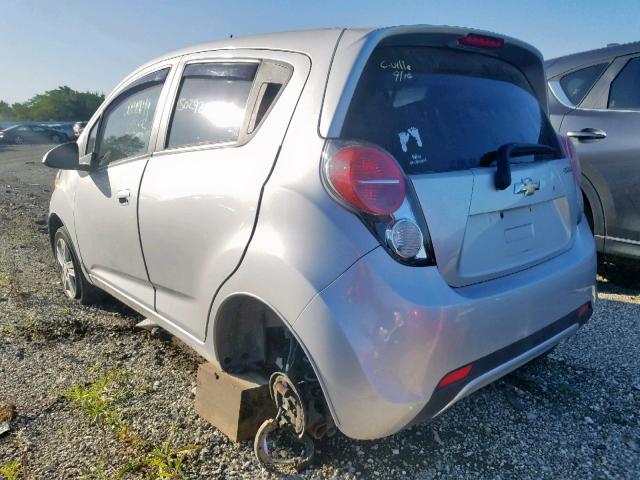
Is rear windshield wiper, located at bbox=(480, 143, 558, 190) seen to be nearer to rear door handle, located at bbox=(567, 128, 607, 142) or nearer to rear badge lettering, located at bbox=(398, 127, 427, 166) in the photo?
rear badge lettering, located at bbox=(398, 127, 427, 166)

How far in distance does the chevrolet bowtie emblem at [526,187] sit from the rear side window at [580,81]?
269 cm

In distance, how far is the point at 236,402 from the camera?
89.9 inches

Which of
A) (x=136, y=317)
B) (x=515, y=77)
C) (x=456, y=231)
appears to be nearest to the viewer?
(x=456, y=231)

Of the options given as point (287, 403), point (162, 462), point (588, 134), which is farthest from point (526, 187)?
point (588, 134)

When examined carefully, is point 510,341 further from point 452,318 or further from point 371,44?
point 371,44

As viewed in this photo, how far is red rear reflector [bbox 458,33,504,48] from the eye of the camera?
2.25 meters

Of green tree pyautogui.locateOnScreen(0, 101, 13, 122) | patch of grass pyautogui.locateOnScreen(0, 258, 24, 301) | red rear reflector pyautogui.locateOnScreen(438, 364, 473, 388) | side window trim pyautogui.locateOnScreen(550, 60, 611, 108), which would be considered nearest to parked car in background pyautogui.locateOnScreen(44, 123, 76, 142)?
green tree pyautogui.locateOnScreen(0, 101, 13, 122)

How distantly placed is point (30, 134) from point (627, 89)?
1548 inches

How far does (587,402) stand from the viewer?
8.91ft

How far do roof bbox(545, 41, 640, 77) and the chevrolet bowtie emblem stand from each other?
2813 millimetres

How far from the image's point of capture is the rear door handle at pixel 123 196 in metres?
2.95

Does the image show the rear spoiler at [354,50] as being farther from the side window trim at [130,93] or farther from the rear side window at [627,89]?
the rear side window at [627,89]

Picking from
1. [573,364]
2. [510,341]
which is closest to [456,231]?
[510,341]

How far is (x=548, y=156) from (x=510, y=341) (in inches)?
37.2
